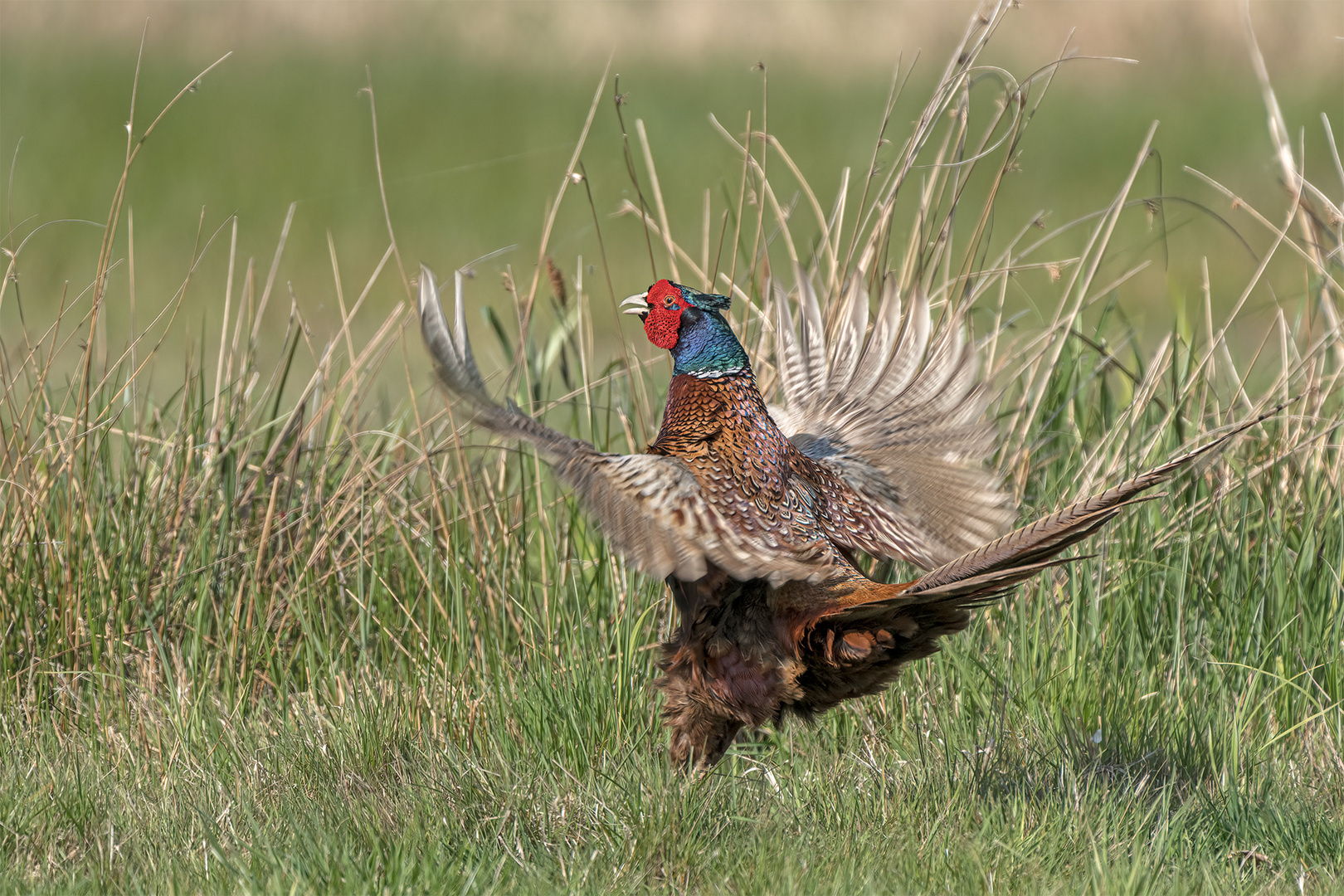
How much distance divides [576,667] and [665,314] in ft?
2.74

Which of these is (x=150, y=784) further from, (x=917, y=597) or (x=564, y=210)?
(x=564, y=210)

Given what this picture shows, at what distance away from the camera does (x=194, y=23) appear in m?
15.1

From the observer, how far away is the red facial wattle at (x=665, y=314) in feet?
9.14

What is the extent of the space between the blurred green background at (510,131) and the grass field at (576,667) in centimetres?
830

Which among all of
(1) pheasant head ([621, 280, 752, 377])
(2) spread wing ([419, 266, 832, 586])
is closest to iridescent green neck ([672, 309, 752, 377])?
(1) pheasant head ([621, 280, 752, 377])

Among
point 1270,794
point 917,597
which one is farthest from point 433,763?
point 1270,794

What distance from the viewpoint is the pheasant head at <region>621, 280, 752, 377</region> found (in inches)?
110

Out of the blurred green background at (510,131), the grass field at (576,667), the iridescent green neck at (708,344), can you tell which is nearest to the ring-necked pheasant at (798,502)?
the iridescent green neck at (708,344)

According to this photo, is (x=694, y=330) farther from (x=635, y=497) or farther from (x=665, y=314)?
(x=635, y=497)

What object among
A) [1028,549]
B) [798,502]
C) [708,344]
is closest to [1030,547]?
[1028,549]

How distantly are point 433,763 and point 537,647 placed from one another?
0.59m

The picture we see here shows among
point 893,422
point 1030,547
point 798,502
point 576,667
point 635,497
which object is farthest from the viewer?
point 893,422

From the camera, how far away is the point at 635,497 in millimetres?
2537

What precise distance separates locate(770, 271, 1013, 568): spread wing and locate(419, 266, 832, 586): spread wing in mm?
360
